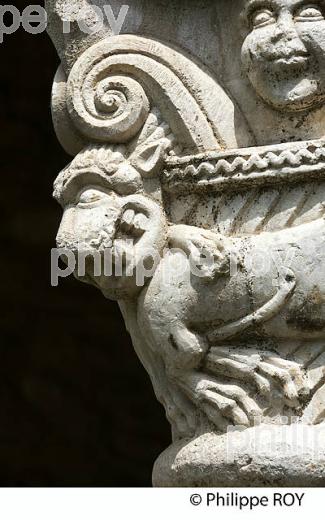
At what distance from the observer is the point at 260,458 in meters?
2.53

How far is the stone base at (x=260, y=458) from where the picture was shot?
8.26ft

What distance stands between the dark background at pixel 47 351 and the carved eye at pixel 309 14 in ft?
7.26

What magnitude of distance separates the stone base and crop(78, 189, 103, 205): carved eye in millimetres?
400

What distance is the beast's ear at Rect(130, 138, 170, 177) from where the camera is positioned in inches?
104

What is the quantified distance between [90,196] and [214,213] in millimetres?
194

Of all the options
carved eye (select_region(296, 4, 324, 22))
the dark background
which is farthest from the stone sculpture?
the dark background

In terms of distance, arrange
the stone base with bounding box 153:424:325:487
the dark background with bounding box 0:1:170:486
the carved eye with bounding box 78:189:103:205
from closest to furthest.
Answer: the stone base with bounding box 153:424:325:487
the carved eye with bounding box 78:189:103:205
the dark background with bounding box 0:1:170:486

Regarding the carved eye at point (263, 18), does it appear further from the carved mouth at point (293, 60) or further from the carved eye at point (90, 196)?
the carved eye at point (90, 196)

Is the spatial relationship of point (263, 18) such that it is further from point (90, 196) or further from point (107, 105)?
point (90, 196)

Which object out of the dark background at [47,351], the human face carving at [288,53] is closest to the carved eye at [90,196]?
the human face carving at [288,53]

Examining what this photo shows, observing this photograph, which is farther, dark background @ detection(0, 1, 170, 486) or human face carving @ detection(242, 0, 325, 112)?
dark background @ detection(0, 1, 170, 486)

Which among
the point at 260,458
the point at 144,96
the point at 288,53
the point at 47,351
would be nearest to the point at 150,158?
the point at 144,96

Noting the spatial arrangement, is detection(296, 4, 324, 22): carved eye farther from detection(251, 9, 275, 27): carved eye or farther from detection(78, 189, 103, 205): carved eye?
detection(78, 189, 103, 205): carved eye
